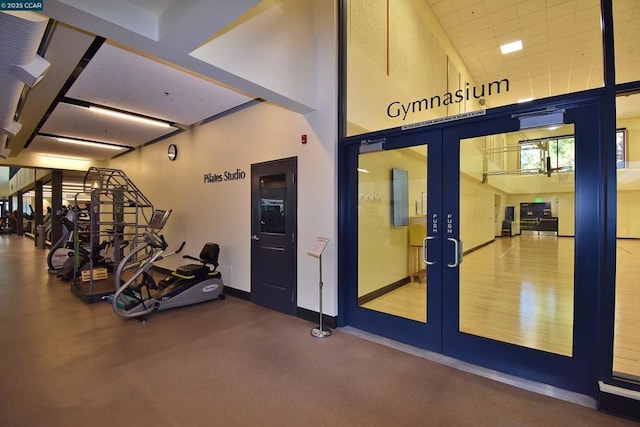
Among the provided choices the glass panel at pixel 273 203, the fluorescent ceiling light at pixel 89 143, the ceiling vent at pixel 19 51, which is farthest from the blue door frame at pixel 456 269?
the fluorescent ceiling light at pixel 89 143

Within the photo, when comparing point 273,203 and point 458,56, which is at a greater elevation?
point 458,56

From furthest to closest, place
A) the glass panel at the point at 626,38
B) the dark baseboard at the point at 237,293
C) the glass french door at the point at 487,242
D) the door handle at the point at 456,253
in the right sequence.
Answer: the dark baseboard at the point at 237,293 → the door handle at the point at 456,253 → the glass french door at the point at 487,242 → the glass panel at the point at 626,38

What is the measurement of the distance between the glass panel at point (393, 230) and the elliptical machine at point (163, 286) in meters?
2.66

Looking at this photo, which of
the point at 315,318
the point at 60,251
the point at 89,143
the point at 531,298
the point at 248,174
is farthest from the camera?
the point at 60,251

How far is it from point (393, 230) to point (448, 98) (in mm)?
1899

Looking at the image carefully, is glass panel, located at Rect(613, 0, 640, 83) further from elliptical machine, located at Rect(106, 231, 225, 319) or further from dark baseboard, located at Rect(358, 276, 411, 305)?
elliptical machine, located at Rect(106, 231, 225, 319)

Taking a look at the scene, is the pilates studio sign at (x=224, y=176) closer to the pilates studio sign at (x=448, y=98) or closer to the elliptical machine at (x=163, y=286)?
the elliptical machine at (x=163, y=286)

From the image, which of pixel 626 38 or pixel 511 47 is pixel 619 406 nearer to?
pixel 626 38

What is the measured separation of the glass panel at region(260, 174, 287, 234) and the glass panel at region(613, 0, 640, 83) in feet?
12.2

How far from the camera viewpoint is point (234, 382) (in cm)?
271

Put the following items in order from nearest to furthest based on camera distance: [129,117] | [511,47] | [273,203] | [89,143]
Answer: [511,47]
[273,203]
[129,117]
[89,143]

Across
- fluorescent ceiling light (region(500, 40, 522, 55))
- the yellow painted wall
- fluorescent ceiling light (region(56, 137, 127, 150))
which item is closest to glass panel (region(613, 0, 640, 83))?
fluorescent ceiling light (region(500, 40, 522, 55))

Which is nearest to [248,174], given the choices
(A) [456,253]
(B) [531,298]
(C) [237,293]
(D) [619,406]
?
(C) [237,293]

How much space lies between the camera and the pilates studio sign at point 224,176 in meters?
5.26
